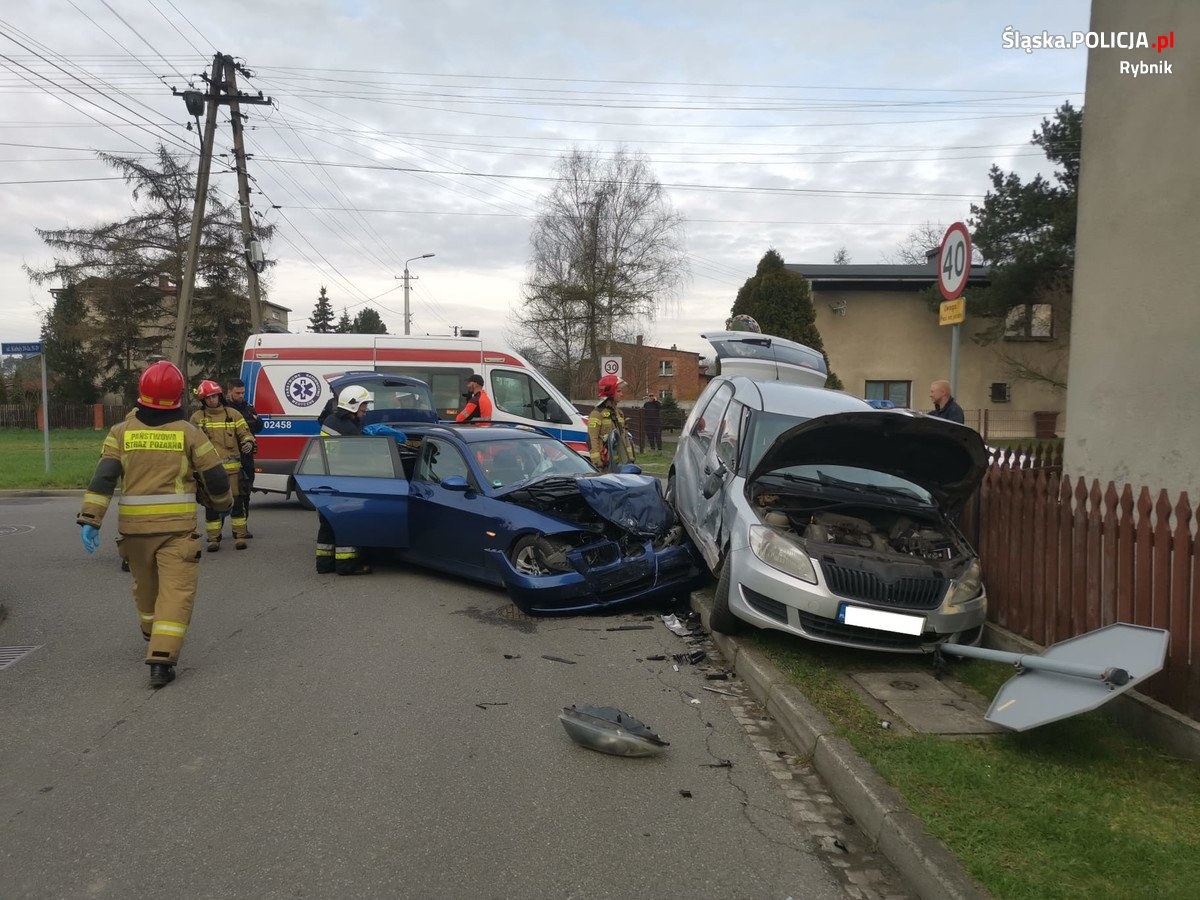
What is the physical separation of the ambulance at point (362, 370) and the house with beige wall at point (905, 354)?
19165 mm

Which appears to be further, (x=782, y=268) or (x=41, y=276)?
(x=41, y=276)

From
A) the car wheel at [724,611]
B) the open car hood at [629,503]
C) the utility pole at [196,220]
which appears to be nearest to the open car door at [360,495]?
the open car hood at [629,503]

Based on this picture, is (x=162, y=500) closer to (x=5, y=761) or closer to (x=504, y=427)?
(x=5, y=761)

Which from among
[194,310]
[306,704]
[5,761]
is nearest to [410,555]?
[306,704]

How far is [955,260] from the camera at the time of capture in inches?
306

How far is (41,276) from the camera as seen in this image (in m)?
40.3

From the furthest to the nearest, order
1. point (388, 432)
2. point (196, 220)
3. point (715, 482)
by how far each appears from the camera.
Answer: point (196, 220)
point (388, 432)
point (715, 482)

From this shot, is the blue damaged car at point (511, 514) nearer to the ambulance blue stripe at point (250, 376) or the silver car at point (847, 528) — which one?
the silver car at point (847, 528)

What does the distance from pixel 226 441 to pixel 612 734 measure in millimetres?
7663

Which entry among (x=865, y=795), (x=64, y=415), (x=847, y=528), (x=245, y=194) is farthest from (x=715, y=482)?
(x=64, y=415)

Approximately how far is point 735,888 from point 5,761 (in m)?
3.56

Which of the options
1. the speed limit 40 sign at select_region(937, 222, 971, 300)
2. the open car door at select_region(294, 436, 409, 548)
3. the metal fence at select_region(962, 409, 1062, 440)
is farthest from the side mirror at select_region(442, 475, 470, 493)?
the metal fence at select_region(962, 409, 1062, 440)

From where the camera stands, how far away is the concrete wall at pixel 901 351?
31969 mm

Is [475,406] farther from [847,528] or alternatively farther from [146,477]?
[847,528]
